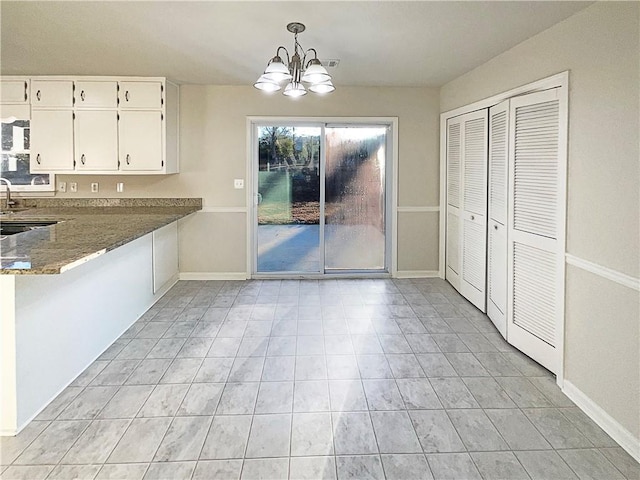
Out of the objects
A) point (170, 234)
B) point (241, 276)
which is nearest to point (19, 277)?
point (170, 234)

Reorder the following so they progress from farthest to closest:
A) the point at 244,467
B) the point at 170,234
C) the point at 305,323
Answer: the point at 170,234 < the point at 305,323 < the point at 244,467

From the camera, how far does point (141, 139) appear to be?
211 inches

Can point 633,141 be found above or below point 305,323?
above

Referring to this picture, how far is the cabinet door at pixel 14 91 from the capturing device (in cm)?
527

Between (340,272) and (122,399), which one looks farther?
(340,272)

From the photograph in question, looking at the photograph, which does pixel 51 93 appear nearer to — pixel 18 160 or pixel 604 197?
pixel 18 160

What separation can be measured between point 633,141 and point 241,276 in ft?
15.0

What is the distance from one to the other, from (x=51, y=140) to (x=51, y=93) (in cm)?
51

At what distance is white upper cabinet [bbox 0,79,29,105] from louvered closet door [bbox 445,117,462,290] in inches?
188

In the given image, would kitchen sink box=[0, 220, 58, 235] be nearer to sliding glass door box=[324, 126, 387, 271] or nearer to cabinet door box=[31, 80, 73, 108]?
cabinet door box=[31, 80, 73, 108]

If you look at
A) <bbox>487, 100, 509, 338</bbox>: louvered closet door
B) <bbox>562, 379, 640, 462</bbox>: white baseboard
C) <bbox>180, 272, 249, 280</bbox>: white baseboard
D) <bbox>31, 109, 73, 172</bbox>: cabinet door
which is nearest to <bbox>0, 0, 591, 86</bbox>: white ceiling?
<bbox>31, 109, 73, 172</bbox>: cabinet door

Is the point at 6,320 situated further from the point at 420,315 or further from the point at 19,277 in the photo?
the point at 420,315

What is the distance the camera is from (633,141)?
2381 mm

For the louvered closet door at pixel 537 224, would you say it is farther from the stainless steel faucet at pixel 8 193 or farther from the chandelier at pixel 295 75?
the stainless steel faucet at pixel 8 193
